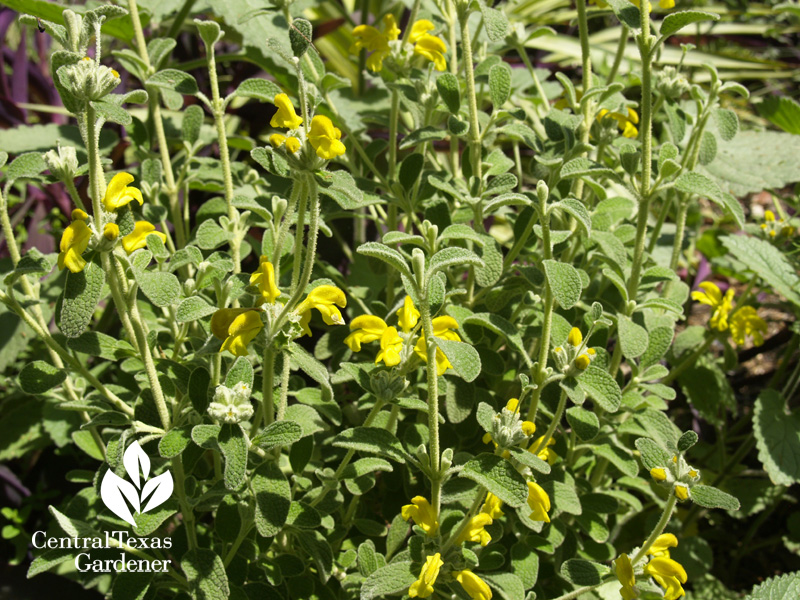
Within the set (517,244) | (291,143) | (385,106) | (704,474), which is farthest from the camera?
(385,106)

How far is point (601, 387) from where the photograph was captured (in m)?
0.85

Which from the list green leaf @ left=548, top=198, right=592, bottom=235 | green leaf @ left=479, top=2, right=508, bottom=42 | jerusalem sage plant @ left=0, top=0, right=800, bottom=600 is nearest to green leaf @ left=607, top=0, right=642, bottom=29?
jerusalem sage plant @ left=0, top=0, right=800, bottom=600

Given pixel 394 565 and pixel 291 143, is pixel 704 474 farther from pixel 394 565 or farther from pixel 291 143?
pixel 291 143

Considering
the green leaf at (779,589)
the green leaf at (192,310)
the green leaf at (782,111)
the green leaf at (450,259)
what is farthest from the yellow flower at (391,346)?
the green leaf at (782,111)

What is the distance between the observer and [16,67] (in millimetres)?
2115

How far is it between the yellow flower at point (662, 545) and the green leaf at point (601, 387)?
0.18 metres

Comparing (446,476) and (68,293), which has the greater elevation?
(68,293)

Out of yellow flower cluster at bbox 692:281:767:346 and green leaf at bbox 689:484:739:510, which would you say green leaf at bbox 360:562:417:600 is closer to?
green leaf at bbox 689:484:739:510

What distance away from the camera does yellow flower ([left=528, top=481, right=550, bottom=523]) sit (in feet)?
2.64

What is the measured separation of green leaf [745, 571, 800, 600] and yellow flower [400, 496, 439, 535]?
19.5 inches

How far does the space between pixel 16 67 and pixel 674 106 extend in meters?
2.02

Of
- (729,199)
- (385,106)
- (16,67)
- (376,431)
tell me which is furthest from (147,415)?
(16,67)

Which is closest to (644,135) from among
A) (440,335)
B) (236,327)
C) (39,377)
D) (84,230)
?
(440,335)

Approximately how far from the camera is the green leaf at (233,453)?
2.26ft
